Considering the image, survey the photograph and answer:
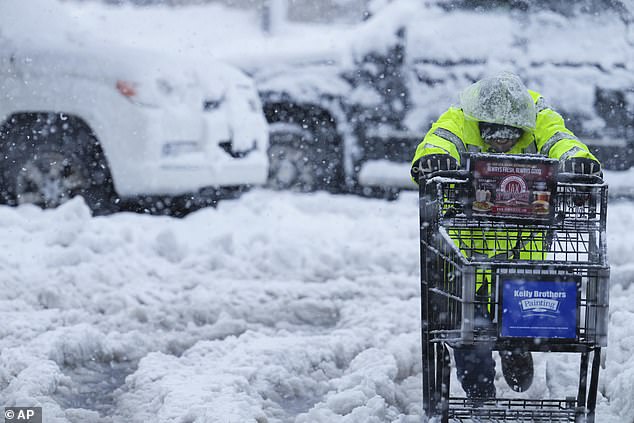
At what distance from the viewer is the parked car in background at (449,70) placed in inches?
369

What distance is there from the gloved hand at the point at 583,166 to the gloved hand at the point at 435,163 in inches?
16.0

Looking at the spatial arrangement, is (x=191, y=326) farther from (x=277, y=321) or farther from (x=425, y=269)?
(x=425, y=269)

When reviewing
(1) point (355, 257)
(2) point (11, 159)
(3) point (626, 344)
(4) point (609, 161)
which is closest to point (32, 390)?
(3) point (626, 344)

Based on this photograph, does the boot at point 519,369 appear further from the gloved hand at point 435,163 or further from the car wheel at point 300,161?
the car wheel at point 300,161

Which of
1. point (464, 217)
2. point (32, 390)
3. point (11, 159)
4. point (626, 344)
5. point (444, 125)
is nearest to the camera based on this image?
point (464, 217)

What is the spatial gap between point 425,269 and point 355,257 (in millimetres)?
3557

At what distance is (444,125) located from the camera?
13.5 feet

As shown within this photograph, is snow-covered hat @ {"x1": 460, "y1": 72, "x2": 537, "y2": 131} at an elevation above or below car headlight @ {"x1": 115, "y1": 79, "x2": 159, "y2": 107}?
below

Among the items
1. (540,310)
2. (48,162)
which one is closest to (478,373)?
(540,310)

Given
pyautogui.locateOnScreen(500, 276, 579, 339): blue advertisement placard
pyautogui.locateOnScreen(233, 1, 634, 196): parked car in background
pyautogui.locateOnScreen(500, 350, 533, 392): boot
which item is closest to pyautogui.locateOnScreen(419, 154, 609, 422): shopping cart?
pyautogui.locateOnScreen(500, 276, 579, 339): blue advertisement placard

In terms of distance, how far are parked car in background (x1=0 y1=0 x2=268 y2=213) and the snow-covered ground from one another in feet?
1.22

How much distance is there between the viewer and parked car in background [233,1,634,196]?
30.8ft

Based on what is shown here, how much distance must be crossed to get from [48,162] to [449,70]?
368 cm

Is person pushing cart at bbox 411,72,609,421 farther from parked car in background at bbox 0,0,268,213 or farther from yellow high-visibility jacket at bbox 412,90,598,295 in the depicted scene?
parked car in background at bbox 0,0,268,213
